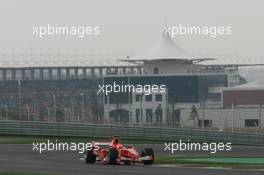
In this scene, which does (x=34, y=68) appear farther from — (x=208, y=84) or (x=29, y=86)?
(x=208, y=84)

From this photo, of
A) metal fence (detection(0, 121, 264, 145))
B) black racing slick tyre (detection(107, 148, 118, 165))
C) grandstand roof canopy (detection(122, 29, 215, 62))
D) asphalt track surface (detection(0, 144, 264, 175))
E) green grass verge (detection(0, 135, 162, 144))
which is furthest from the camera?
grandstand roof canopy (detection(122, 29, 215, 62))

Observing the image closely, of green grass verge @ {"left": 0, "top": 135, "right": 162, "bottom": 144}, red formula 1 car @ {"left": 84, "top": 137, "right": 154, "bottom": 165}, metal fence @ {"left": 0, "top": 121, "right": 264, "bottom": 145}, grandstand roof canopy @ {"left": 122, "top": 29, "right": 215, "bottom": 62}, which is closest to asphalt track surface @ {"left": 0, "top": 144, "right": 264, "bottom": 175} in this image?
red formula 1 car @ {"left": 84, "top": 137, "right": 154, "bottom": 165}

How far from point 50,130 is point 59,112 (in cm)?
1572

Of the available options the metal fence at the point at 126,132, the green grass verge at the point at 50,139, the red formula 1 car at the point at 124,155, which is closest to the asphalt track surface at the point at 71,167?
the red formula 1 car at the point at 124,155

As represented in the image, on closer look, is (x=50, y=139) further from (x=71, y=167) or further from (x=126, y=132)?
(x=71, y=167)

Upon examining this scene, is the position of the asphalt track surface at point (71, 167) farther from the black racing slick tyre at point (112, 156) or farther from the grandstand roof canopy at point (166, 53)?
the grandstand roof canopy at point (166, 53)

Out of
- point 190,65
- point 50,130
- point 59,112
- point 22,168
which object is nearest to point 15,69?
point 190,65

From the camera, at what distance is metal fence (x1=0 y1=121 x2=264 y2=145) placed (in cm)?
3578

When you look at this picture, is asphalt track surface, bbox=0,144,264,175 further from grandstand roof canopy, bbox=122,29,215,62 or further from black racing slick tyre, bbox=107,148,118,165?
grandstand roof canopy, bbox=122,29,215,62

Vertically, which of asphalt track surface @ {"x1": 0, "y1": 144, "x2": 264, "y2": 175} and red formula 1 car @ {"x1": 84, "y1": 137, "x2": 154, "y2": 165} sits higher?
red formula 1 car @ {"x1": 84, "y1": 137, "x2": 154, "y2": 165}

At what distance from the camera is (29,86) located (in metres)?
117

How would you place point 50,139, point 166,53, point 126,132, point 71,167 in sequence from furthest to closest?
point 166,53, point 126,132, point 50,139, point 71,167

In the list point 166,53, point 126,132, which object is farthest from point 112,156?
point 166,53

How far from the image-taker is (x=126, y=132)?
36.6 m
